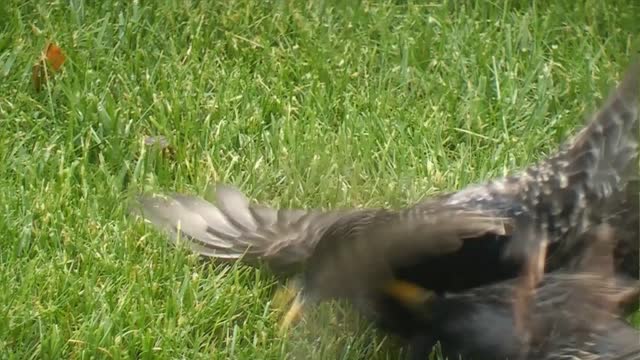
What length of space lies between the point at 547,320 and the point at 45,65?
1.94 metres

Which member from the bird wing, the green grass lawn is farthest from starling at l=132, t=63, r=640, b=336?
the green grass lawn

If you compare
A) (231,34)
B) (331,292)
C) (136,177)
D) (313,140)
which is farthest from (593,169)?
(231,34)

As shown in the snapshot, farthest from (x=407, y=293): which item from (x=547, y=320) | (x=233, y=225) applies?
(x=233, y=225)

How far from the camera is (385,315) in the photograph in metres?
2.73

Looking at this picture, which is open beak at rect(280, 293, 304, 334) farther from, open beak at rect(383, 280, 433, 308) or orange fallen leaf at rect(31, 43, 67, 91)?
orange fallen leaf at rect(31, 43, 67, 91)

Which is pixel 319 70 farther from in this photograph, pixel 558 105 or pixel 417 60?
pixel 558 105

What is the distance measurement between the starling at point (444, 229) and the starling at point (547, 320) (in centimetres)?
4

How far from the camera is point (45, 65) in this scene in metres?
4.00

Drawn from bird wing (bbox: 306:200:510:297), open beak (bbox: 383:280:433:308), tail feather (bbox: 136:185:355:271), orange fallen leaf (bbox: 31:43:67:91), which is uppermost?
bird wing (bbox: 306:200:510:297)

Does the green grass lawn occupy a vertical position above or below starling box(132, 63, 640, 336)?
below

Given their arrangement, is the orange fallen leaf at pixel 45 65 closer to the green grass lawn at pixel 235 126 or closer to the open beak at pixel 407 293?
the green grass lawn at pixel 235 126

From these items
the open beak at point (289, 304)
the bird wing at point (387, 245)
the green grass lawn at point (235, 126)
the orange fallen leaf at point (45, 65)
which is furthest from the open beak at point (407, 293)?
the orange fallen leaf at point (45, 65)

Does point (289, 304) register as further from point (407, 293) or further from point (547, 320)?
point (547, 320)

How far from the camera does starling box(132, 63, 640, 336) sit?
2570mm
